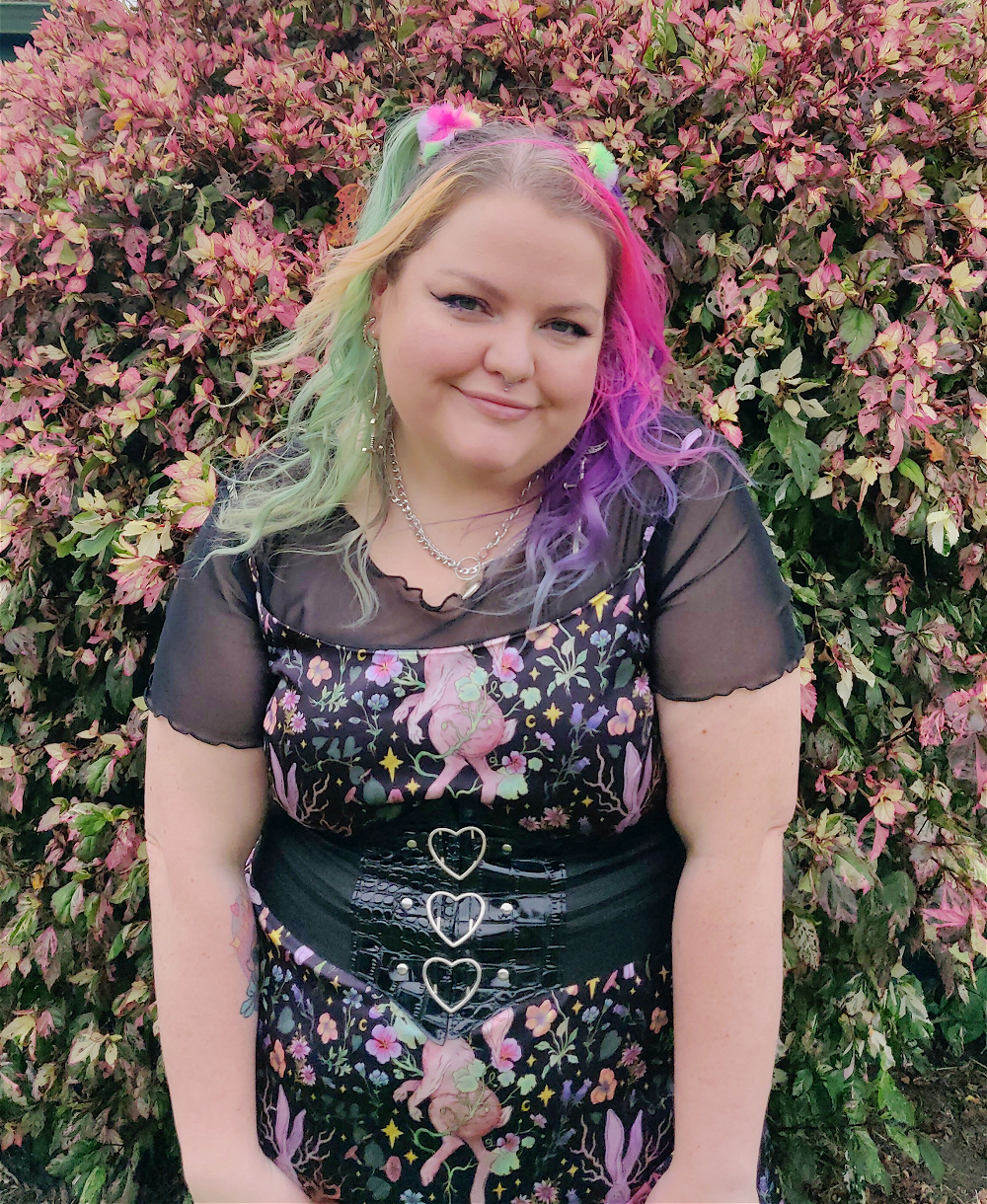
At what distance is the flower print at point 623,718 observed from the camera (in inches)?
55.7

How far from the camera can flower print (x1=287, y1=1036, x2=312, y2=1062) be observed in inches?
60.9

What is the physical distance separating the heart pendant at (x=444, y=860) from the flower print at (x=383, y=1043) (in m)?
0.26

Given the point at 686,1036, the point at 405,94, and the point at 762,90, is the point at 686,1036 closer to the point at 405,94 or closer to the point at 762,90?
the point at 762,90

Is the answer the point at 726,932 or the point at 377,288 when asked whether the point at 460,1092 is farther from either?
the point at 377,288

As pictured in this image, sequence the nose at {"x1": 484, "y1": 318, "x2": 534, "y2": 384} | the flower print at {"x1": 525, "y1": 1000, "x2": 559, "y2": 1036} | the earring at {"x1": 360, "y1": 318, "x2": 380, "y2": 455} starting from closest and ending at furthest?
the nose at {"x1": 484, "y1": 318, "x2": 534, "y2": 384} → the flower print at {"x1": 525, "y1": 1000, "x2": 559, "y2": 1036} → the earring at {"x1": 360, "y1": 318, "x2": 380, "y2": 455}

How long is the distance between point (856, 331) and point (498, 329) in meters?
0.83

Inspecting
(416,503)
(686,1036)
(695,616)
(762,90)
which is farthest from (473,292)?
(686,1036)

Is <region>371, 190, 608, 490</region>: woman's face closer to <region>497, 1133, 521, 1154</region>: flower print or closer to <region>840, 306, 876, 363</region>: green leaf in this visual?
<region>840, 306, 876, 363</region>: green leaf

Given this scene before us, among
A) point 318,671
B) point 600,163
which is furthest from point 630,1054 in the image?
point 600,163

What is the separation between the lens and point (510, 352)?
4.45 feet

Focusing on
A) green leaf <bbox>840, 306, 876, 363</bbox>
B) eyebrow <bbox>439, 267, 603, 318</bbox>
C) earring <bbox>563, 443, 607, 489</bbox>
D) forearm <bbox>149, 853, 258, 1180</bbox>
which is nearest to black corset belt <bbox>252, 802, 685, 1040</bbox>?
forearm <bbox>149, 853, 258, 1180</bbox>

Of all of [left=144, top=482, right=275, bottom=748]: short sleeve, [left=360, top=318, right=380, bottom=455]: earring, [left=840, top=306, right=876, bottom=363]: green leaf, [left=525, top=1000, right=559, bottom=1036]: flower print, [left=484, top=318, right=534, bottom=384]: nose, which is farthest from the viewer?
[left=840, top=306, right=876, bottom=363]: green leaf

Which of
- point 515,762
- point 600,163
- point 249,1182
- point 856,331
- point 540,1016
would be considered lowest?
point 249,1182

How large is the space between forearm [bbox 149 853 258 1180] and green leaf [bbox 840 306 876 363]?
1.50 m
